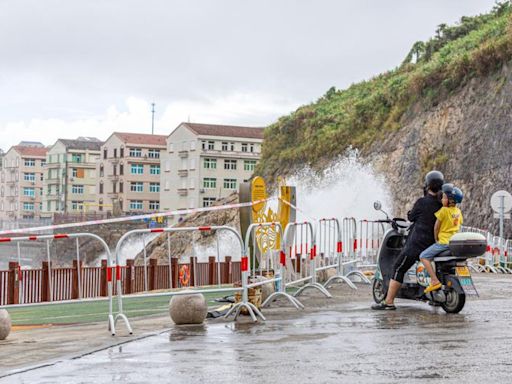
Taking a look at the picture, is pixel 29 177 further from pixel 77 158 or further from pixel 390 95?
pixel 390 95

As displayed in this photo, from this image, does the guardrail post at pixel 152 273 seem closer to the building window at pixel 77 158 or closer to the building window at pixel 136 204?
the building window at pixel 136 204

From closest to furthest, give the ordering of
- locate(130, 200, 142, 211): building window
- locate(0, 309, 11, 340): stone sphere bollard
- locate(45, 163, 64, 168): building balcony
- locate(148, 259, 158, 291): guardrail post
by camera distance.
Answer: locate(0, 309, 11, 340): stone sphere bollard
locate(148, 259, 158, 291): guardrail post
locate(130, 200, 142, 211): building window
locate(45, 163, 64, 168): building balcony

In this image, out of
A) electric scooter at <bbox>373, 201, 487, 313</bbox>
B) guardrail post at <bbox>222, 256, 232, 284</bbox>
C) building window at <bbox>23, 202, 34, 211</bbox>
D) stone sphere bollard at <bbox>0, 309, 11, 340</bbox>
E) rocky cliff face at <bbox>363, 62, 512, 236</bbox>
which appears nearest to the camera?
stone sphere bollard at <bbox>0, 309, 11, 340</bbox>

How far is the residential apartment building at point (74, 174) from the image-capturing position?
150 metres

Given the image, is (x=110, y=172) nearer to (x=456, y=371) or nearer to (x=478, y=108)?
(x=478, y=108)

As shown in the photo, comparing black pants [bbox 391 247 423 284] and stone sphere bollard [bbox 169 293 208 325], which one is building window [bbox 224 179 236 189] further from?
stone sphere bollard [bbox 169 293 208 325]

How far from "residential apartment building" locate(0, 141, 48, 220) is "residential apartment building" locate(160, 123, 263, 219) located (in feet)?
175

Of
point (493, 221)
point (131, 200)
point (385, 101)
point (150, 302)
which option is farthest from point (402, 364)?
point (131, 200)

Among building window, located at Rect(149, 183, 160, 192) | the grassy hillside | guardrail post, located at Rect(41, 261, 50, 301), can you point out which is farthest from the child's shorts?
building window, located at Rect(149, 183, 160, 192)

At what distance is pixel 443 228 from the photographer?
12.5 meters

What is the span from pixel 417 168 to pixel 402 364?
37005 millimetres

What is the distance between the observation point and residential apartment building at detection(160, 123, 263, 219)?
118 m

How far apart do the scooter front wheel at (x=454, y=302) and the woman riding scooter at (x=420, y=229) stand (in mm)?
649

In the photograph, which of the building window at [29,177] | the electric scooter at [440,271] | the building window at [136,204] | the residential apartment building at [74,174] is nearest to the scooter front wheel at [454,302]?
the electric scooter at [440,271]
